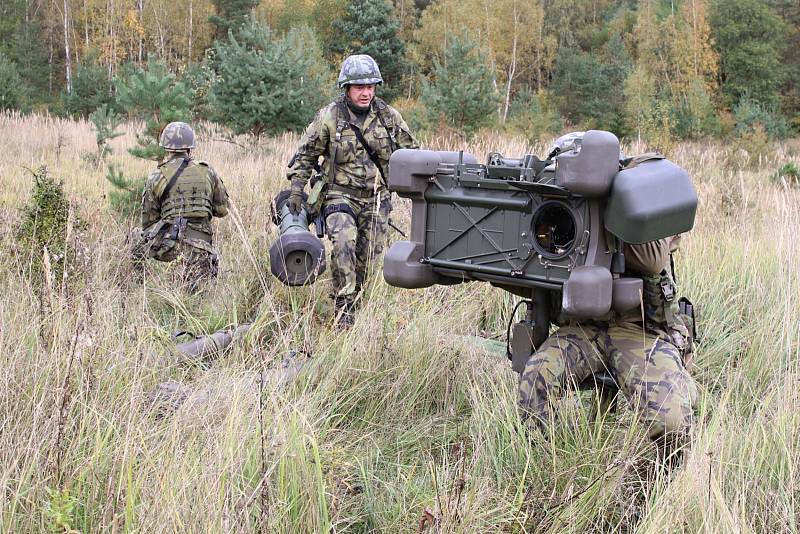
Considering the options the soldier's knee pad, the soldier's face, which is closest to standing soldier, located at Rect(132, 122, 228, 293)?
the soldier's face

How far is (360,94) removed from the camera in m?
5.79

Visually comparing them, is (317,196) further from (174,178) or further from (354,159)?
(174,178)

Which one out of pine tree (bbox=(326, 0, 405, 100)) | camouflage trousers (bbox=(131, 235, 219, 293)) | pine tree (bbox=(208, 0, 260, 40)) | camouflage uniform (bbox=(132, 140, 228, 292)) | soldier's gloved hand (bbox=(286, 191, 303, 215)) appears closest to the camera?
soldier's gloved hand (bbox=(286, 191, 303, 215))

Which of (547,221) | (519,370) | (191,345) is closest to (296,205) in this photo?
(191,345)

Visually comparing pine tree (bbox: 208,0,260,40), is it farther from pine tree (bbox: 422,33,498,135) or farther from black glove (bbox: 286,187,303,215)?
black glove (bbox: 286,187,303,215)

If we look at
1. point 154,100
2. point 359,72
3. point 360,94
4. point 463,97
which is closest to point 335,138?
point 360,94

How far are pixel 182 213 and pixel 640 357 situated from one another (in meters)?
4.26

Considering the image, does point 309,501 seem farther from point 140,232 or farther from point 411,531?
point 140,232

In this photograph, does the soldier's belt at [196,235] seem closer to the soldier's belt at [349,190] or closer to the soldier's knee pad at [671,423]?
the soldier's belt at [349,190]

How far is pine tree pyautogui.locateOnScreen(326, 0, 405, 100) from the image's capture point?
3097cm

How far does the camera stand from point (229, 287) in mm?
5504

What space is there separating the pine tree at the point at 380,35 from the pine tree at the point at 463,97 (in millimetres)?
16730

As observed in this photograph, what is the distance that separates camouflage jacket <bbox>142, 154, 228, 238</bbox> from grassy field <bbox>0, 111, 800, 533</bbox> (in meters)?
1.60

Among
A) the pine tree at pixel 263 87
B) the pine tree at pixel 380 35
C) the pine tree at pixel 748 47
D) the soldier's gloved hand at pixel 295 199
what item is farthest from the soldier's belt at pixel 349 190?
the pine tree at pixel 748 47
